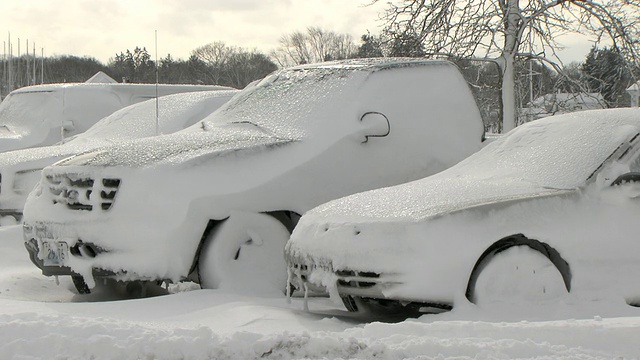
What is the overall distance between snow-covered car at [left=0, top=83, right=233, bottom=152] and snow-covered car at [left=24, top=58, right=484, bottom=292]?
25.1ft

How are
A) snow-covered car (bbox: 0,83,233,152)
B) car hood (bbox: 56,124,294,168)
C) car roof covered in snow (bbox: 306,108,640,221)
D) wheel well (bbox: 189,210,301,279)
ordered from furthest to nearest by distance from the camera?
snow-covered car (bbox: 0,83,233,152) → car hood (bbox: 56,124,294,168) → wheel well (bbox: 189,210,301,279) → car roof covered in snow (bbox: 306,108,640,221)

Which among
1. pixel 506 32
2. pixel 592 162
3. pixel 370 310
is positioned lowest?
pixel 370 310

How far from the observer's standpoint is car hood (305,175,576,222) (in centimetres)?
534

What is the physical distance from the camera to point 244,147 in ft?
22.4

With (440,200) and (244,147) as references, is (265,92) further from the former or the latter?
(440,200)

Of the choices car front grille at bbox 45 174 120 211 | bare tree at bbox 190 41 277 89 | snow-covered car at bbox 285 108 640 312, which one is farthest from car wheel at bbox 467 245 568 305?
bare tree at bbox 190 41 277 89

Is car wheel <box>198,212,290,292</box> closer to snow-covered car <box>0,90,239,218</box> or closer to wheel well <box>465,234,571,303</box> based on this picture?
wheel well <box>465,234,571,303</box>

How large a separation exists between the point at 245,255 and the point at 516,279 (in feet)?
7.02

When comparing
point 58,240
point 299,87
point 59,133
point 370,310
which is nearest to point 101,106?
point 59,133

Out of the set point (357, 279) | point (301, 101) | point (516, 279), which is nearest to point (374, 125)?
point (301, 101)

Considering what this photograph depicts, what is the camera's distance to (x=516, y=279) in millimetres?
5242

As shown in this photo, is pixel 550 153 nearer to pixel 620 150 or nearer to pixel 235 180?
pixel 620 150

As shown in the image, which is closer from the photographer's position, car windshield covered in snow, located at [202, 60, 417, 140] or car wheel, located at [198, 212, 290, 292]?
car wheel, located at [198, 212, 290, 292]

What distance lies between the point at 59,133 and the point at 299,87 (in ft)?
26.2
